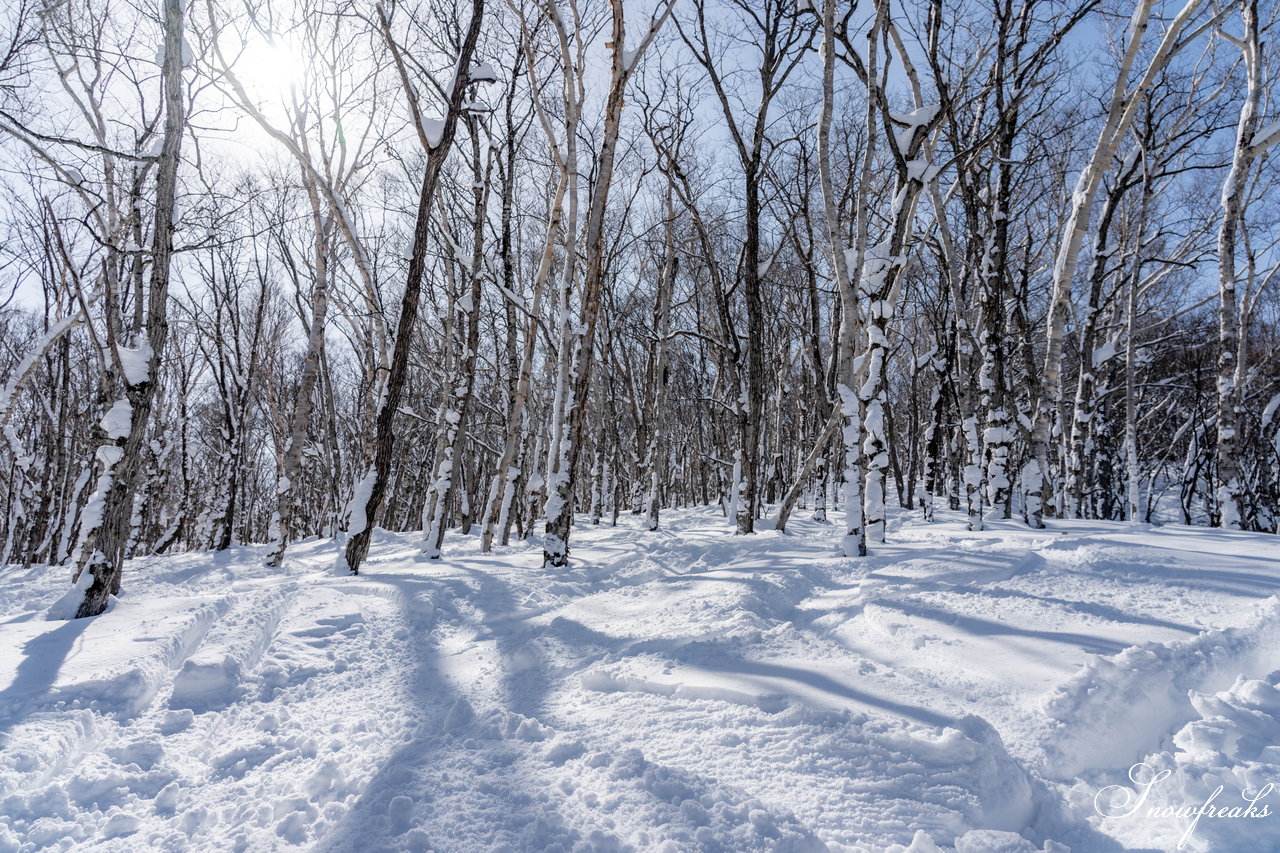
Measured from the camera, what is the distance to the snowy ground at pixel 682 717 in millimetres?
1893

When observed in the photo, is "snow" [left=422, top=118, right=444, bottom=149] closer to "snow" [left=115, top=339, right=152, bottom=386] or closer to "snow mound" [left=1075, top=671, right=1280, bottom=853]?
"snow" [left=115, top=339, right=152, bottom=386]

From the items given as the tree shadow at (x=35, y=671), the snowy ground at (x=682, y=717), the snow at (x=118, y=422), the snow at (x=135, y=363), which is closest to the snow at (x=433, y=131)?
the snow at (x=135, y=363)

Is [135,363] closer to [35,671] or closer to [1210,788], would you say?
[35,671]

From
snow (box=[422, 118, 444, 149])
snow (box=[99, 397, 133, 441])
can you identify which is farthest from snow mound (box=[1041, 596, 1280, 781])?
snow (box=[422, 118, 444, 149])

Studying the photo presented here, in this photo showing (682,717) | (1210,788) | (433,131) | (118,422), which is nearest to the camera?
(1210,788)

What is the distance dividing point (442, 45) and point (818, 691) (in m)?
10.7

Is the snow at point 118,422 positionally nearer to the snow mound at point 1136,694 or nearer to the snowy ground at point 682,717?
the snowy ground at point 682,717

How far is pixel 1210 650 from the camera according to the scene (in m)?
2.82

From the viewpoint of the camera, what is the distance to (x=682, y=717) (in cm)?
256

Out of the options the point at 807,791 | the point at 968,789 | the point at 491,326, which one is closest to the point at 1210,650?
the point at 968,789

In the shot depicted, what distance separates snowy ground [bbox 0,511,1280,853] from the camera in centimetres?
189

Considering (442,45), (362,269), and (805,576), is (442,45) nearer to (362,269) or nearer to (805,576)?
(362,269)

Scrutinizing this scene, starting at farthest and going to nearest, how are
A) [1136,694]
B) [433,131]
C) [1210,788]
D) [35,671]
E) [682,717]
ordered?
[433,131] < [35,671] < [682,717] < [1136,694] < [1210,788]

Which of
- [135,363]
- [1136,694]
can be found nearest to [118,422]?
[135,363]
